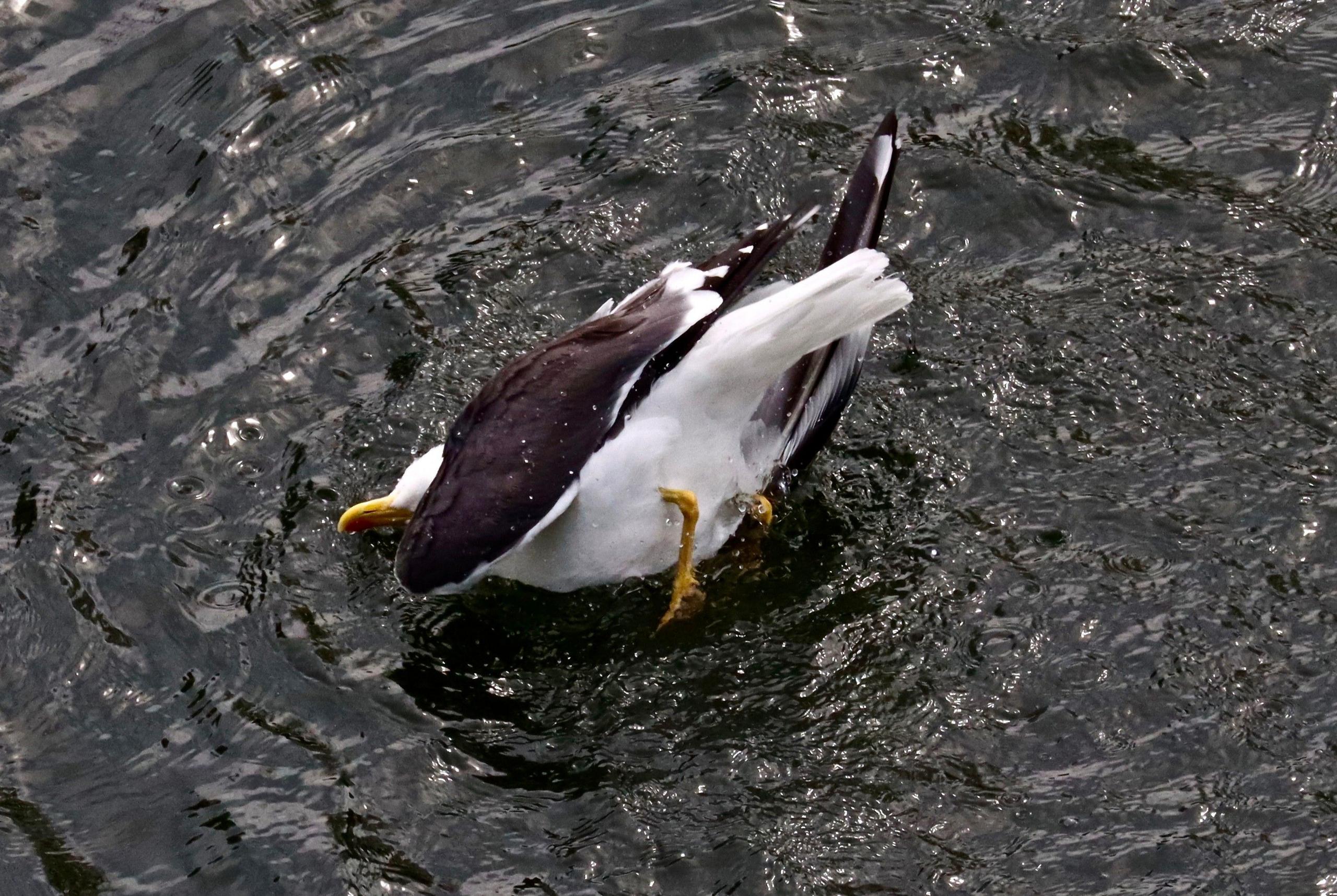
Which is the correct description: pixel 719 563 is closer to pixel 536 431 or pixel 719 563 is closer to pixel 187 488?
pixel 536 431

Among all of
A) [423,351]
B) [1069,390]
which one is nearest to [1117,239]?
[1069,390]

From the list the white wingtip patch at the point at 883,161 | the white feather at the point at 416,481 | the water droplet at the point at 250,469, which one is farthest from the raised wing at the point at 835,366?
the water droplet at the point at 250,469

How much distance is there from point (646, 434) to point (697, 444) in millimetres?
234

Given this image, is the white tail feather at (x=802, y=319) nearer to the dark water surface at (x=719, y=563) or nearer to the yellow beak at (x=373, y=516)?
the dark water surface at (x=719, y=563)

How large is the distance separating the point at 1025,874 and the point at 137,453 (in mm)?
3606

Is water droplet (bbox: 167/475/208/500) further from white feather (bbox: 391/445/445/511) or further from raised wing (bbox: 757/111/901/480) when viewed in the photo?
raised wing (bbox: 757/111/901/480)

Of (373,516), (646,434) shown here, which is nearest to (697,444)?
Answer: (646,434)

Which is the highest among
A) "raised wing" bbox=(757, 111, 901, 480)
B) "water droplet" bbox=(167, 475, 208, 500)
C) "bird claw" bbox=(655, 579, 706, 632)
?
"water droplet" bbox=(167, 475, 208, 500)

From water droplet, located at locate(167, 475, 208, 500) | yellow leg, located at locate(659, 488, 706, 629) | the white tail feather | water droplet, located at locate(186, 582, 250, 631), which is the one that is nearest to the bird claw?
yellow leg, located at locate(659, 488, 706, 629)

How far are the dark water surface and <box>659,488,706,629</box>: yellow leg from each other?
0.29ft

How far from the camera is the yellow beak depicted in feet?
18.6

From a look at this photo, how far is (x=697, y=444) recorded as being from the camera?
5477 mm

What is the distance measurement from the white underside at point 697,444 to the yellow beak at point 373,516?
40 cm

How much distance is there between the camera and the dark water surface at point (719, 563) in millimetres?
4840
